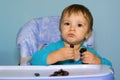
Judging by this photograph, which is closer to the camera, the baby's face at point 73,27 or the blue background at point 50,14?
the baby's face at point 73,27

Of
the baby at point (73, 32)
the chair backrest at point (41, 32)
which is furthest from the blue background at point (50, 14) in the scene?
the baby at point (73, 32)

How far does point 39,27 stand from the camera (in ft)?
4.51

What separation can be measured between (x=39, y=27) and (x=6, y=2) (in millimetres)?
434

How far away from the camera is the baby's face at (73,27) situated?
116cm

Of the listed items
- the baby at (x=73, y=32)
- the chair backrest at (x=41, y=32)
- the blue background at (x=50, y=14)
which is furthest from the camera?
the blue background at (x=50, y=14)

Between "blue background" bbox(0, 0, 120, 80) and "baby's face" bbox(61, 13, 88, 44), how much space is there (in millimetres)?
494

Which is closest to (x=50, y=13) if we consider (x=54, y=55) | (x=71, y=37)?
(x=71, y=37)

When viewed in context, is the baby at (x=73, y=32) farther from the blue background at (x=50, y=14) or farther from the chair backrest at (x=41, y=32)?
the blue background at (x=50, y=14)

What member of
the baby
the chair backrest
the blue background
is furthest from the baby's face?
→ the blue background

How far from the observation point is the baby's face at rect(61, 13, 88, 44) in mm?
1155

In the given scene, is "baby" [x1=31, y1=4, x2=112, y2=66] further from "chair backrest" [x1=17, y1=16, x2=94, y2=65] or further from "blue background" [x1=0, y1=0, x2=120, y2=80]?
"blue background" [x1=0, y1=0, x2=120, y2=80]

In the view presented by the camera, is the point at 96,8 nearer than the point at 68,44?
No

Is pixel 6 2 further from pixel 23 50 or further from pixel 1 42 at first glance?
pixel 23 50

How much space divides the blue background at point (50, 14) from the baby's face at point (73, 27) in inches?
19.5
